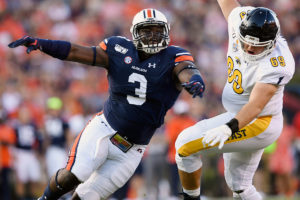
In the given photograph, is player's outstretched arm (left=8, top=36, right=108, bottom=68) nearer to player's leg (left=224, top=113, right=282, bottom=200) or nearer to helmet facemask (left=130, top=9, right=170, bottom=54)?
helmet facemask (left=130, top=9, right=170, bottom=54)

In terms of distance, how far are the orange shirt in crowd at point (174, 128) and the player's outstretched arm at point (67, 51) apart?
4000 mm

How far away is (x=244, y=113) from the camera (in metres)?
4.54

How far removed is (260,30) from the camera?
184 inches

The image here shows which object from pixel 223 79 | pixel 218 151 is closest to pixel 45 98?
pixel 223 79

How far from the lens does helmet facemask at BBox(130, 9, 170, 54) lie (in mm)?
5188

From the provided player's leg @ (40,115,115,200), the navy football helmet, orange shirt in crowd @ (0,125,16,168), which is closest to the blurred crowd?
orange shirt in crowd @ (0,125,16,168)

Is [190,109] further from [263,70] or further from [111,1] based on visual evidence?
[263,70]

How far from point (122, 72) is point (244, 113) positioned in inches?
50.4

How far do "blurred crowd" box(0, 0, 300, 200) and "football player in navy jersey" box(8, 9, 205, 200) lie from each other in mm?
3135

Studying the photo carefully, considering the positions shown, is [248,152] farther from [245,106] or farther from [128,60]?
[128,60]

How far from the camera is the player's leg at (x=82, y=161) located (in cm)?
514

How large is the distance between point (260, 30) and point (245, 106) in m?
0.63

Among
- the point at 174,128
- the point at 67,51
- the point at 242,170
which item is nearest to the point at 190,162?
the point at 242,170

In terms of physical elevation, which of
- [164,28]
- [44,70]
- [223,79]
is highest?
[164,28]
